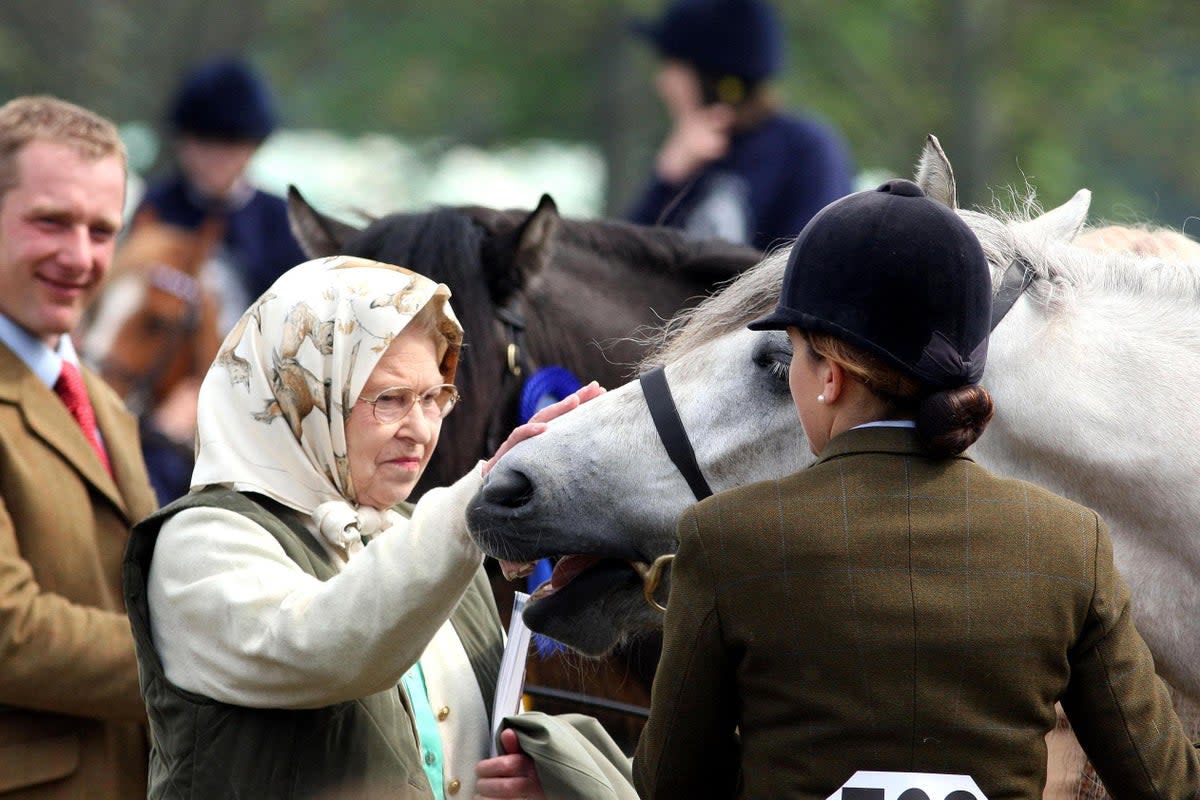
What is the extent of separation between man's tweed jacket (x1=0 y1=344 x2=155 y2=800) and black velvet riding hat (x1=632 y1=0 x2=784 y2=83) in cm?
395

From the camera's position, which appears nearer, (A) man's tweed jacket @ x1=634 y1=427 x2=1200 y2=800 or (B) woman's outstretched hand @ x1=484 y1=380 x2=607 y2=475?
(A) man's tweed jacket @ x1=634 y1=427 x2=1200 y2=800

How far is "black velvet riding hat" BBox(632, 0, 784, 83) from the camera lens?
6.72 m

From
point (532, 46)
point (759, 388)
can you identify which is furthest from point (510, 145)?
point (759, 388)

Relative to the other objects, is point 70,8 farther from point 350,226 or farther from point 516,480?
point 516,480

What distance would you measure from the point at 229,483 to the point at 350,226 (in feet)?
Answer: 6.46

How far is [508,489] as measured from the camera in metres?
2.32

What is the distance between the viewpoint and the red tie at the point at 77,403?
11.5 ft

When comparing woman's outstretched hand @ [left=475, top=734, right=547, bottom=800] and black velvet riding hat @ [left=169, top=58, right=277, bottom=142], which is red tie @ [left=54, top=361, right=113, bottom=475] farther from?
black velvet riding hat @ [left=169, top=58, right=277, bottom=142]

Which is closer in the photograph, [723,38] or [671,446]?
[671,446]

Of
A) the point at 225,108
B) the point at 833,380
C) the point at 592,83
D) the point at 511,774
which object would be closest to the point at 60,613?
the point at 511,774

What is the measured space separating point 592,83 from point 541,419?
13.1 metres

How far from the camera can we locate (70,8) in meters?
13.7

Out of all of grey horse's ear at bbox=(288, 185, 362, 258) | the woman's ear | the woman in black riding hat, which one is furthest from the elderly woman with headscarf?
grey horse's ear at bbox=(288, 185, 362, 258)

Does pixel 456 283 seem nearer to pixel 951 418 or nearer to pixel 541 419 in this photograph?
pixel 541 419
